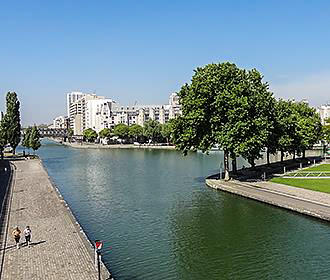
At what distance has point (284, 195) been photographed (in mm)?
43156

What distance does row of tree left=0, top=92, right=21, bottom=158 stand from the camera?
341ft

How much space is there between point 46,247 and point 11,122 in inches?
3362

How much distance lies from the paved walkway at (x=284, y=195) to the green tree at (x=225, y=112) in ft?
13.2

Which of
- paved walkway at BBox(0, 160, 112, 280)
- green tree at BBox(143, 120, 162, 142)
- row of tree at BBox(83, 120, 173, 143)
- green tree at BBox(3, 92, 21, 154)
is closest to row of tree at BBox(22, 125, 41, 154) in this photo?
green tree at BBox(3, 92, 21, 154)

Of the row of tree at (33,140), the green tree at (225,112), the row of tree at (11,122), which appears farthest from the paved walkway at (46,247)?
the row of tree at (33,140)

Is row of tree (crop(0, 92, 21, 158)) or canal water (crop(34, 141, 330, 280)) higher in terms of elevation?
row of tree (crop(0, 92, 21, 158))

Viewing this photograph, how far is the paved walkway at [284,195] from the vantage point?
36.1 metres

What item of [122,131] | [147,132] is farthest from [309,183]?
[122,131]

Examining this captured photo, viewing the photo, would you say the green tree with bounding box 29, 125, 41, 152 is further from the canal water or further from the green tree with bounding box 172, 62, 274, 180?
the green tree with bounding box 172, 62, 274, 180

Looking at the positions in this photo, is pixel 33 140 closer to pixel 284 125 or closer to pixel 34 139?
pixel 34 139

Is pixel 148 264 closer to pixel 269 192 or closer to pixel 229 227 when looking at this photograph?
pixel 229 227

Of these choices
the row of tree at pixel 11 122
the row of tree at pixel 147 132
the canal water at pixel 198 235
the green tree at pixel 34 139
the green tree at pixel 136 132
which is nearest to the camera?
the canal water at pixel 198 235

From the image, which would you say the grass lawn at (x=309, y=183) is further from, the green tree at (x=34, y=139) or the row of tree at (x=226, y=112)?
the green tree at (x=34, y=139)

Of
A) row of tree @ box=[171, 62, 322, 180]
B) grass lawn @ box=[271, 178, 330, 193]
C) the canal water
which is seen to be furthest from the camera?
row of tree @ box=[171, 62, 322, 180]
